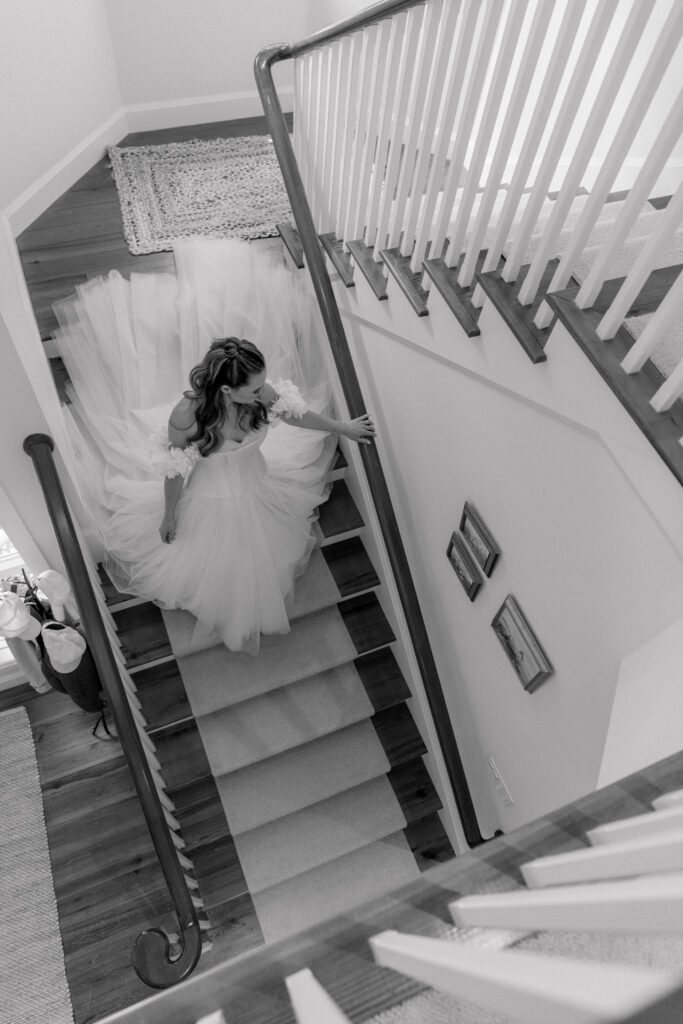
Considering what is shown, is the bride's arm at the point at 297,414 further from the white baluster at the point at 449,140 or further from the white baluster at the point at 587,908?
the white baluster at the point at 587,908

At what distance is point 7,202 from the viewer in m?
3.74

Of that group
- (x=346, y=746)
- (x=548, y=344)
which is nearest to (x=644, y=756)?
(x=548, y=344)

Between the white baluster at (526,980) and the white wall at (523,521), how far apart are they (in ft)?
3.78

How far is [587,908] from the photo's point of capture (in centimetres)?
57

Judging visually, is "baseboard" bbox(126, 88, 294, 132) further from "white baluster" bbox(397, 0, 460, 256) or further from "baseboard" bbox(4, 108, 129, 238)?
"white baluster" bbox(397, 0, 460, 256)

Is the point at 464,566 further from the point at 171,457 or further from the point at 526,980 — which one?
the point at 526,980

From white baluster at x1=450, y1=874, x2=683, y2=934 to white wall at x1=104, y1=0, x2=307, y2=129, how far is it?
17.8 ft

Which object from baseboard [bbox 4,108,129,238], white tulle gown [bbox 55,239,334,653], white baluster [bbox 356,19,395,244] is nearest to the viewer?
white baluster [bbox 356,19,395,244]

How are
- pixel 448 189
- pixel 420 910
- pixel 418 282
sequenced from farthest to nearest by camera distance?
→ pixel 418 282 < pixel 448 189 < pixel 420 910

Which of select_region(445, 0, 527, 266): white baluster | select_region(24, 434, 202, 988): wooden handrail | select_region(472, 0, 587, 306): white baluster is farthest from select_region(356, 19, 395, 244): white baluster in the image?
select_region(24, 434, 202, 988): wooden handrail

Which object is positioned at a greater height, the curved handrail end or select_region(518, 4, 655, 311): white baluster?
select_region(518, 4, 655, 311): white baluster

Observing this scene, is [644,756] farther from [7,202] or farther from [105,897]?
[7,202]

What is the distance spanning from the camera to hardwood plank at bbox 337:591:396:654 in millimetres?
3703

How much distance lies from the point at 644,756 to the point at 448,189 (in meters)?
1.76
